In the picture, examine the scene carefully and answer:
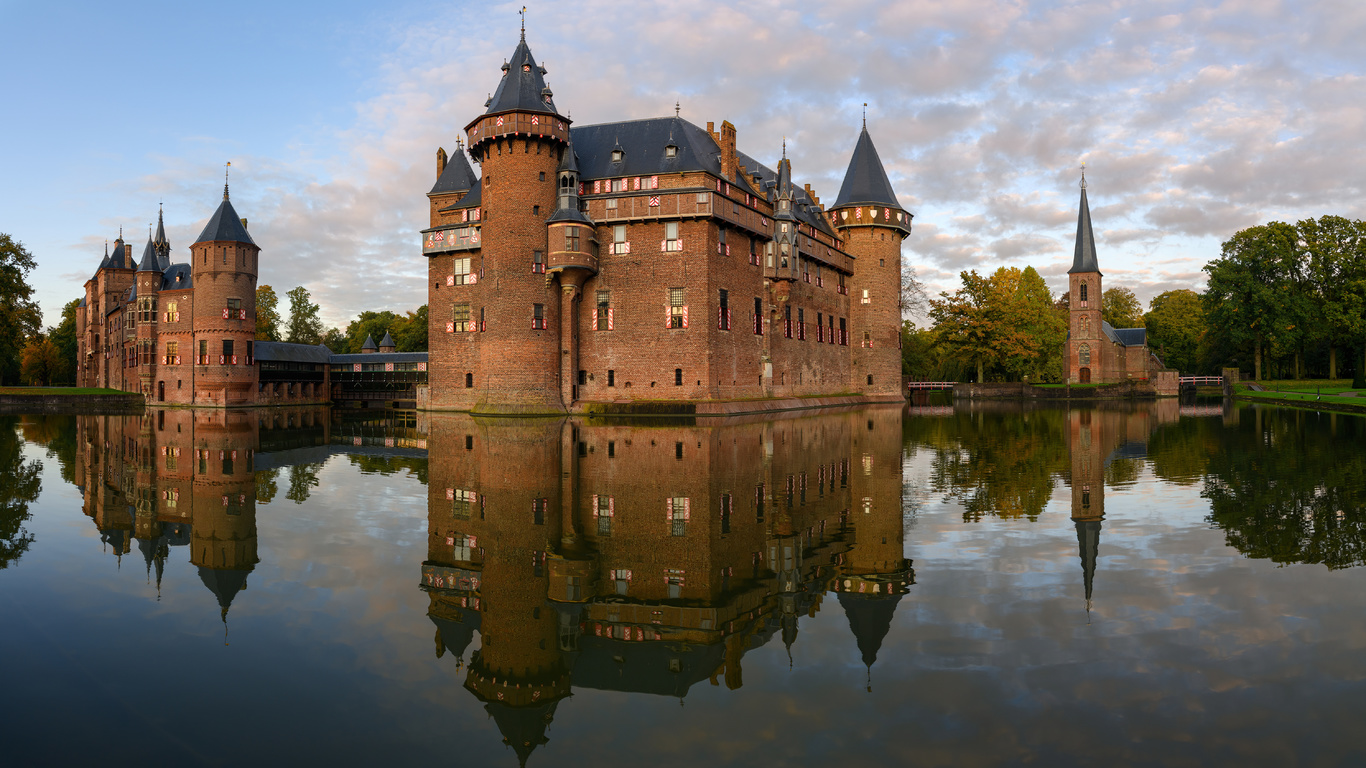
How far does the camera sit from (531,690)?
4980mm

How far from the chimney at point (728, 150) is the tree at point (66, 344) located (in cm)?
8645

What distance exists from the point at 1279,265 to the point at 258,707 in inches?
3112

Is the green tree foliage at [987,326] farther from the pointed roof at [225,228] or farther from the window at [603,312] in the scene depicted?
the pointed roof at [225,228]

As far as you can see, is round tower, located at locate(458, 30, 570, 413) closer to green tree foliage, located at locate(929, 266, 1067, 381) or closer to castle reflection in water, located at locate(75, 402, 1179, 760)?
castle reflection in water, located at locate(75, 402, 1179, 760)

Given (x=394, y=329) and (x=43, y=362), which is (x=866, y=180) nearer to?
(x=394, y=329)

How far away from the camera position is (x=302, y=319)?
93.9m

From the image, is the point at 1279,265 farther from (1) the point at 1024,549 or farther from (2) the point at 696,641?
(2) the point at 696,641

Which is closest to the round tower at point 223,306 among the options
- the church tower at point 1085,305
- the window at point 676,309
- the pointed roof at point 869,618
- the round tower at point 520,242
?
the round tower at point 520,242

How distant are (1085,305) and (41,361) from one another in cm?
11349

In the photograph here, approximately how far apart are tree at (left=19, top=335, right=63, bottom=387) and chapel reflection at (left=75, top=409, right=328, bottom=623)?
8522 cm

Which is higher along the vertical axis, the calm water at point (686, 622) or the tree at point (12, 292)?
the tree at point (12, 292)

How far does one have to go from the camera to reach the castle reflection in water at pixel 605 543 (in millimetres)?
5594

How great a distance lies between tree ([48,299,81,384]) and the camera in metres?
93.4

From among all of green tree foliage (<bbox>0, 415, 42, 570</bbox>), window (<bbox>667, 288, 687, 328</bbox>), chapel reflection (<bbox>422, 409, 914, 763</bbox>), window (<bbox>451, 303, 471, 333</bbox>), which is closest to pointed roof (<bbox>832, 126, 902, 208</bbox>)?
window (<bbox>667, 288, 687, 328</bbox>)
